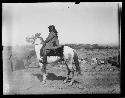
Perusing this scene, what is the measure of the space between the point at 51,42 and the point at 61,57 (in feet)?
1.09

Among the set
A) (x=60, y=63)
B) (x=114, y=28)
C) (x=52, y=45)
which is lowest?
(x=60, y=63)

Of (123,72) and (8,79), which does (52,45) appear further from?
(123,72)

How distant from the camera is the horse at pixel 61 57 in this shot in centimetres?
402

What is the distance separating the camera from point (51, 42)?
4.04 m

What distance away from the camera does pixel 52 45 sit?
159 inches

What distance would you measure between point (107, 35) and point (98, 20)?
12.8 inches

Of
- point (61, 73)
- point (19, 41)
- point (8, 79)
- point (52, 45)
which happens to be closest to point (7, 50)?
point (19, 41)

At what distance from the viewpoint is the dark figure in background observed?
4.03 m

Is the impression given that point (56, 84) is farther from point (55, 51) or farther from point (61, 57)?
point (55, 51)

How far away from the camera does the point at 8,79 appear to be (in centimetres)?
403

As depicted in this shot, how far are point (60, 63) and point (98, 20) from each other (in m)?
1.07

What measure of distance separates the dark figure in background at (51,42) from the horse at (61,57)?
6cm

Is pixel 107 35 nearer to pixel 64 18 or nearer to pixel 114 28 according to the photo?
pixel 114 28

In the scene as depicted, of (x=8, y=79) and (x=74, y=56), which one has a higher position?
(x=74, y=56)
